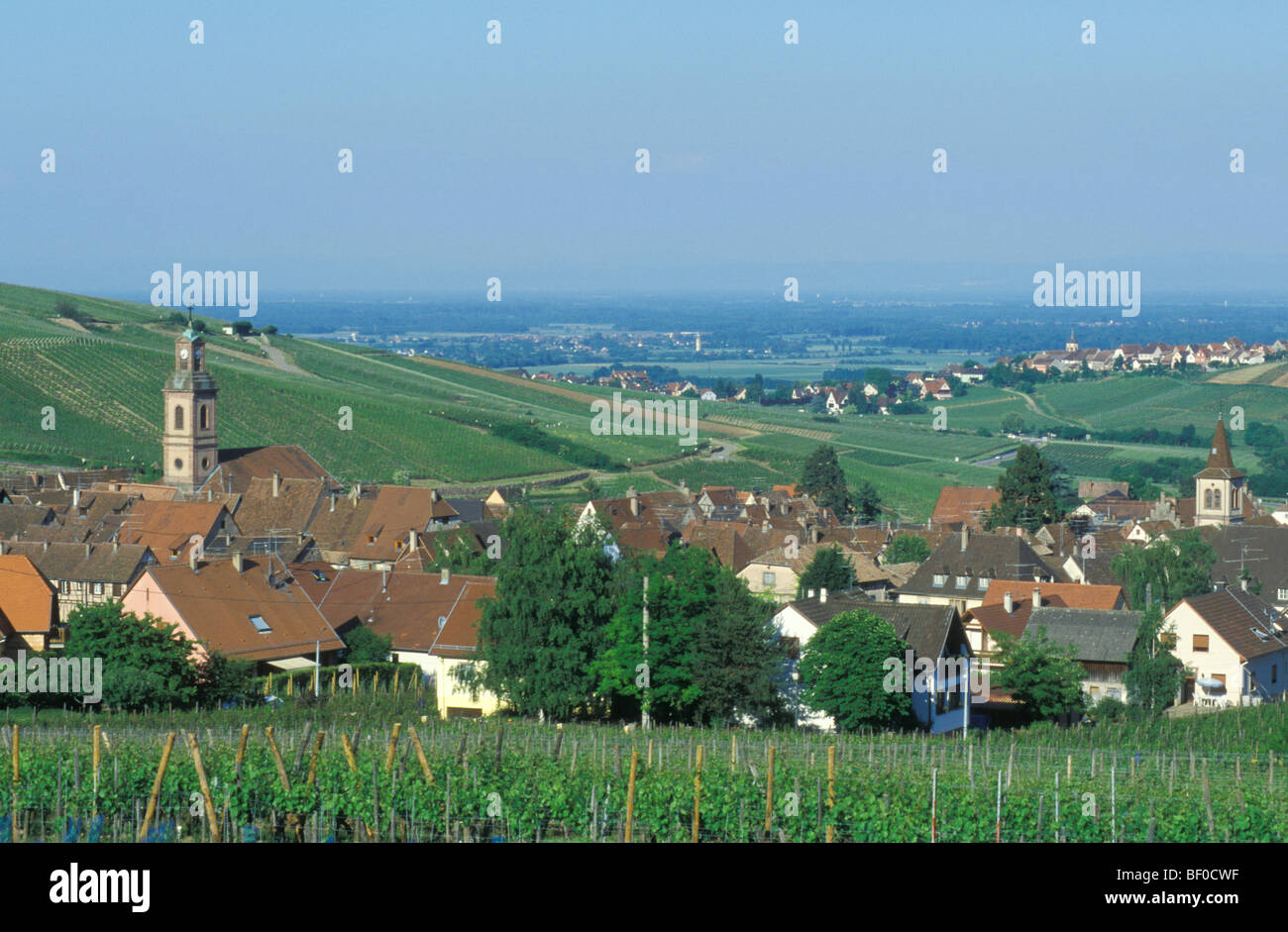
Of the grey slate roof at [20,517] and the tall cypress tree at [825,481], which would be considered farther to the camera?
the tall cypress tree at [825,481]

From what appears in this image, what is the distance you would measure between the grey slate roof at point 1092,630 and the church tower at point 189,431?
44.8m

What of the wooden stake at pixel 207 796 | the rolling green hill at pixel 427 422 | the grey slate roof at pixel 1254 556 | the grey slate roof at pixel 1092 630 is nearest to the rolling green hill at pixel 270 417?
the rolling green hill at pixel 427 422

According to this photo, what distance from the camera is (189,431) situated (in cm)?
7444

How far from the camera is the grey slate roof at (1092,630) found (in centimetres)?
3794

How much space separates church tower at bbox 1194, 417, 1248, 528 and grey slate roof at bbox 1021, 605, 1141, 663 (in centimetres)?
3339

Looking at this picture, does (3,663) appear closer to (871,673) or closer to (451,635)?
(451,635)

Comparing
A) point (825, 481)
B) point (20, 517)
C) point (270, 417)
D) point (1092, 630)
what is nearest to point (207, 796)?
point (1092, 630)

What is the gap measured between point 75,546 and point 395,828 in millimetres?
29062

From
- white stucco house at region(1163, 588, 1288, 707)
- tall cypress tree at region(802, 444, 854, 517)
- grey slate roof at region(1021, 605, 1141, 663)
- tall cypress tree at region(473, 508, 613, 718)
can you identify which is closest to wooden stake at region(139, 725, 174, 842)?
tall cypress tree at region(473, 508, 613, 718)

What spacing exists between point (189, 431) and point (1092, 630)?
Answer: 1856 inches

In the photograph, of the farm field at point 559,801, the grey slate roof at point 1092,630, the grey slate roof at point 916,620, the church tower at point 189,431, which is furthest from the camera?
the church tower at point 189,431

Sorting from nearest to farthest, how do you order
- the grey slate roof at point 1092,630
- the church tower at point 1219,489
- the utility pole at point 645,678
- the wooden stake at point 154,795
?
the wooden stake at point 154,795 < the utility pole at point 645,678 < the grey slate roof at point 1092,630 < the church tower at point 1219,489

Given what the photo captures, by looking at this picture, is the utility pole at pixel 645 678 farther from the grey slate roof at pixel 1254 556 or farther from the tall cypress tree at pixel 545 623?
→ the grey slate roof at pixel 1254 556
